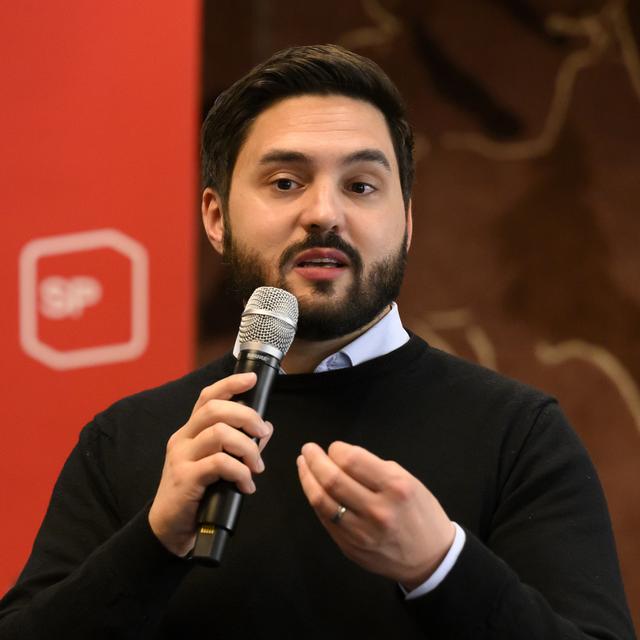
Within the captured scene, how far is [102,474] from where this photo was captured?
1.56 meters

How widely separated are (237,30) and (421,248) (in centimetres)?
86

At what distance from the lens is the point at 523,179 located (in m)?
3.55

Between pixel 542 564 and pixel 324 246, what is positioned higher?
pixel 324 246

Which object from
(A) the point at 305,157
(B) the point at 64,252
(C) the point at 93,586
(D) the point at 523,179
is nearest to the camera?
(C) the point at 93,586

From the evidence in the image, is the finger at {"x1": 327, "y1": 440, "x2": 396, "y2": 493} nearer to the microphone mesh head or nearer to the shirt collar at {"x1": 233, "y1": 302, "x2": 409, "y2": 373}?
the microphone mesh head

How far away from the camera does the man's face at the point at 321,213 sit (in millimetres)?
1493

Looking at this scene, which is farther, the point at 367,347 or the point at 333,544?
the point at 367,347

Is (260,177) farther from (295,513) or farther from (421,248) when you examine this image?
(421,248)

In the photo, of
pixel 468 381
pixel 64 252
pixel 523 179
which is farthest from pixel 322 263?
pixel 523 179

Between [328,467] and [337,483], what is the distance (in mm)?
17

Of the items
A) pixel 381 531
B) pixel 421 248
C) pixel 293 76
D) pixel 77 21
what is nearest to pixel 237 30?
pixel 421 248

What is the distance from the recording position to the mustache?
4.88 feet

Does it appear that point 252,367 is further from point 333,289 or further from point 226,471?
point 333,289

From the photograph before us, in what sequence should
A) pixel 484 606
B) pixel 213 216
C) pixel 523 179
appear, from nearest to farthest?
pixel 484 606, pixel 213 216, pixel 523 179
